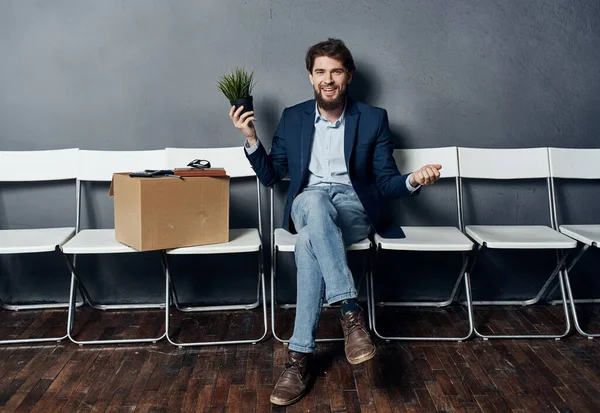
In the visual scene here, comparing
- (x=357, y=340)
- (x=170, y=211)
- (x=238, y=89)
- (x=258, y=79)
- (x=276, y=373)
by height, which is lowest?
(x=276, y=373)

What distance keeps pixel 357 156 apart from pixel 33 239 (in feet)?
5.39

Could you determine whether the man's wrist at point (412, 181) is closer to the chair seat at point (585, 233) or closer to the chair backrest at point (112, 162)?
the chair seat at point (585, 233)

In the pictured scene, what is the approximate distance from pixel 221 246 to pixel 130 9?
1.42 m

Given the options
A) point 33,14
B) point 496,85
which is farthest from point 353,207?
point 33,14

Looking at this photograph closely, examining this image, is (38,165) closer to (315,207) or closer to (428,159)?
(315,207)

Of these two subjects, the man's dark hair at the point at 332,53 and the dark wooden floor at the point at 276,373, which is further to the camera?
the man's dark hair at the point at 332,53

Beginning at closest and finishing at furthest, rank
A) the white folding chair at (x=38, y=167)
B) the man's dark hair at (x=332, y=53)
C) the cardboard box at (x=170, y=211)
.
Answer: the cardboard box at (x=170, y=211) < the man's dark hair at (x=332, y=53) < the white folding chair at (x=38, y=167)

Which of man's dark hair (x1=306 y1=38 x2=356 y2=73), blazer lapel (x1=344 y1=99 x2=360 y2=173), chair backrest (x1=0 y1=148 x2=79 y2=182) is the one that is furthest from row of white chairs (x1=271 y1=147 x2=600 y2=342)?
chair backrest (x1=0 y1=148 x2=79 y2=182)

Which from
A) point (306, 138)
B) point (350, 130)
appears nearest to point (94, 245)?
point (306, 138)

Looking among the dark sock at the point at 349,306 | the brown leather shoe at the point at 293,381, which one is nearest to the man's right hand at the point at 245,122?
the dark sock at the point at 349,306

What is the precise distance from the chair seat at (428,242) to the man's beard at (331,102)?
667 millimetres

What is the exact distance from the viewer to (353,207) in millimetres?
2797

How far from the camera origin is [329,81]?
280 centimetres

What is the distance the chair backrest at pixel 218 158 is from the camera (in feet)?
10.2
